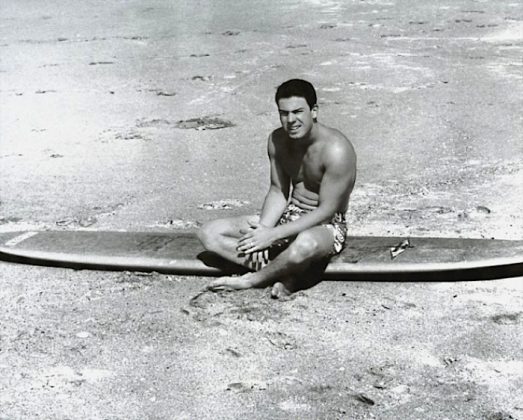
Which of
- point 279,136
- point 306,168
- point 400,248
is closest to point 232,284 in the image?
point 306,168

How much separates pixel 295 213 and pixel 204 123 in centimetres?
328

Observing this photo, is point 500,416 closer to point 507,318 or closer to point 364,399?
point 364,399

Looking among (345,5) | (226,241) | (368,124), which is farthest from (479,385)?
(345,5)

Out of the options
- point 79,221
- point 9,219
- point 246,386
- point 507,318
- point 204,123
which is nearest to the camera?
point 246,386

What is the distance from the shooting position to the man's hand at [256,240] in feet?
12.9

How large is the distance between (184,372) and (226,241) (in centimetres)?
97

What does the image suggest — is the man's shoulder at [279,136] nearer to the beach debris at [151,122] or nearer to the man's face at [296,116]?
the man's face at [296,116]

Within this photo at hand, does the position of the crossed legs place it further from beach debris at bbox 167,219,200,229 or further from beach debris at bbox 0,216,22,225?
beach debris at bbox 0,216,22,225

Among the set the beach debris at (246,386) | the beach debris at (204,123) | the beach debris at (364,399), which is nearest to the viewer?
the beach debris at (364,399)

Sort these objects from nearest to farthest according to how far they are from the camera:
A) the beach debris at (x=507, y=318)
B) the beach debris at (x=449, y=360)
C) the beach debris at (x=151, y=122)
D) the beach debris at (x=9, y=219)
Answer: the beach debris at (x=449, y=360) < the beach debris at (x=507, y=318) < the beach debris at (x=9, y=219) < the beach debris at (x=151, y=122)

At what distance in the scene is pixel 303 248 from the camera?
3.86m

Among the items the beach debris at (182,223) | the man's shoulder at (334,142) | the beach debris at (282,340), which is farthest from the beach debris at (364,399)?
the beach debris at (182,223)

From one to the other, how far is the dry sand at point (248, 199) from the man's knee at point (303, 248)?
0.21 meters

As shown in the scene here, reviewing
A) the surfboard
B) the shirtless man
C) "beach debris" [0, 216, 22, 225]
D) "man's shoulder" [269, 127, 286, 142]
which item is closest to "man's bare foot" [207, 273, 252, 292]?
the shirtless man
